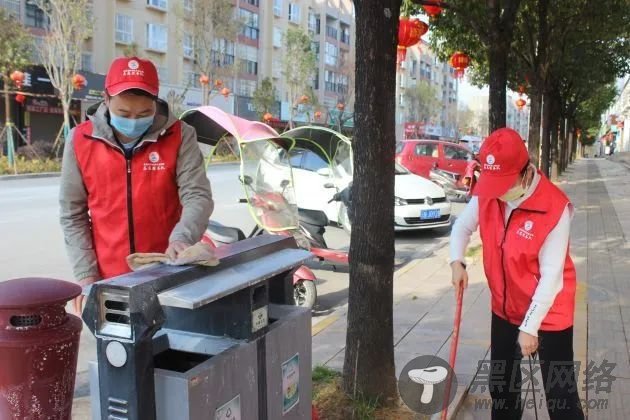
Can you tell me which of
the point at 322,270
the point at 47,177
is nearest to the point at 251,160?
the point at 322,270

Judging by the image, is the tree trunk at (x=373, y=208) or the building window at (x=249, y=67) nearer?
the tree trunk at (x=373, y=208)

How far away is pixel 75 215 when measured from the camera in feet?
8.89

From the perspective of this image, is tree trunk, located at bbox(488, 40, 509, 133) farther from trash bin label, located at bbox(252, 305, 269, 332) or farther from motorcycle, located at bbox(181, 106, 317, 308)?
trash bin label, located at bbox(252, 305, 269, 332)

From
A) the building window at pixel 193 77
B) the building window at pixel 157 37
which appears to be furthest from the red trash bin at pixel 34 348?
the building window at pixel 193 77

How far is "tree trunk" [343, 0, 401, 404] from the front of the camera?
3.32 metres

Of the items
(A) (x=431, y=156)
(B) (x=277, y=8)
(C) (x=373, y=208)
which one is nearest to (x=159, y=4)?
(B) (x=277, y=8)

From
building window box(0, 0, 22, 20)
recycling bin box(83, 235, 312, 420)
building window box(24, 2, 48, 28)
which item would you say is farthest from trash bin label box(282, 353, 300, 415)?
building window box(24, 2, 48, 28)

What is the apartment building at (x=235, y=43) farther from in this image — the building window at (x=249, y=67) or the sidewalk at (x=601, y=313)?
the sidewalk at (x=601, y=313)

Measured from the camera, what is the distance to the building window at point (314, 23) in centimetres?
5609

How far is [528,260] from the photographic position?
8.58 ft

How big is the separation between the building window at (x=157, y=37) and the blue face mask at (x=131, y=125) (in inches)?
1406

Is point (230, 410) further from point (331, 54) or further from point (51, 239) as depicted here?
point (331, 54)

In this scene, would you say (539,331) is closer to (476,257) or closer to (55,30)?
(476,257)

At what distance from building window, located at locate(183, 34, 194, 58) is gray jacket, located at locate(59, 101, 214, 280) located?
36962 mm
